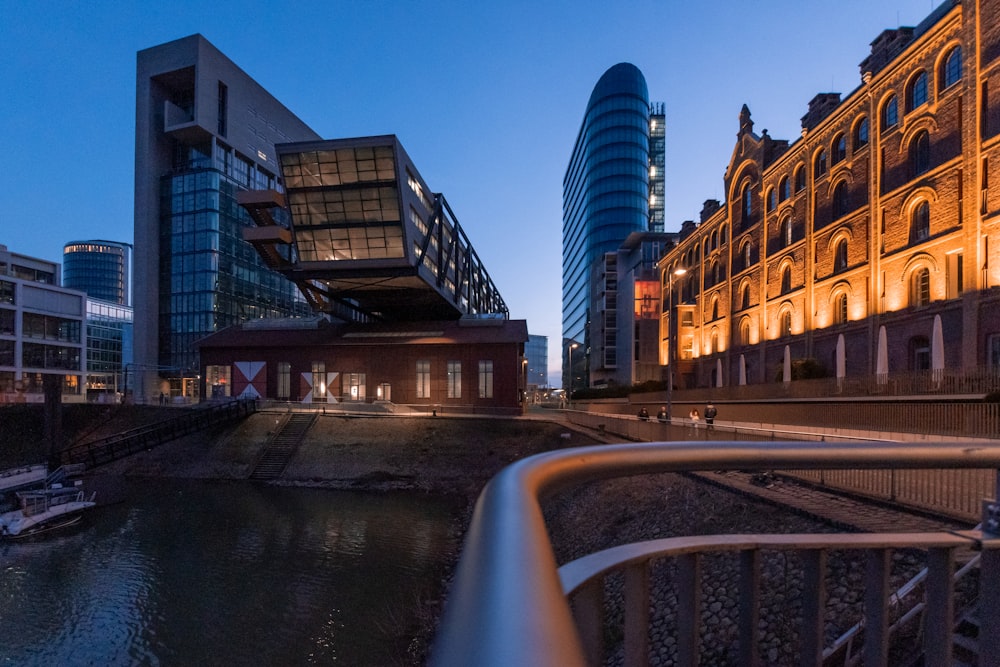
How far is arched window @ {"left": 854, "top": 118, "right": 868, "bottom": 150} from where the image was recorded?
1180 inches

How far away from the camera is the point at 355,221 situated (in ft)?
126

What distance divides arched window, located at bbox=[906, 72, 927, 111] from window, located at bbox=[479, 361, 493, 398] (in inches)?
1223

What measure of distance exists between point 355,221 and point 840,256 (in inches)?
1267

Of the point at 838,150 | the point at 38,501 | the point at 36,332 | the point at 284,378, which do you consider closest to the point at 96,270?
the point at 36,332

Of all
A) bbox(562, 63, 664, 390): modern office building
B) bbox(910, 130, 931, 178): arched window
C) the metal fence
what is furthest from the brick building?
bbox(562, 63, 664, 390): modern office building

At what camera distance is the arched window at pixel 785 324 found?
36062 mm

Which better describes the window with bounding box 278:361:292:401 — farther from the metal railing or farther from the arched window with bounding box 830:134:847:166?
the metal railing

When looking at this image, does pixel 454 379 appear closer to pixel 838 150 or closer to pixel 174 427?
pixel 174 427

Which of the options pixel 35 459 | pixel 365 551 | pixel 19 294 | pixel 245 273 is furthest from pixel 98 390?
pixel 365 551

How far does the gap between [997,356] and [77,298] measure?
8977cm

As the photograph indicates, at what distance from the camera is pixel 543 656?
2.01 feet

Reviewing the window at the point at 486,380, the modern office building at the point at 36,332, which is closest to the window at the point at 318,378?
the window at the point at 486,380

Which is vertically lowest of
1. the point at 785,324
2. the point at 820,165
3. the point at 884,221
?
the point at 785,324

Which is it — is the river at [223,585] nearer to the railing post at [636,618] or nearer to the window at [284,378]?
the railing post at [636,618]
